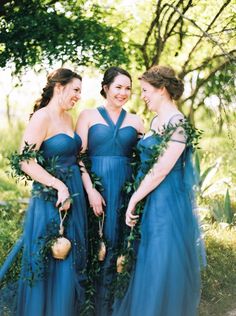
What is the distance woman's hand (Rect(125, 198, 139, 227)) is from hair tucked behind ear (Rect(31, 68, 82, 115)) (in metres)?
0.92

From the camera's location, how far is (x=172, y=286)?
399 centimetres

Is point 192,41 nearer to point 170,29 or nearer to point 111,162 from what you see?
point 170,29

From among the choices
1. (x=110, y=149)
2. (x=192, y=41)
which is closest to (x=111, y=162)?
(x=110, y=149)

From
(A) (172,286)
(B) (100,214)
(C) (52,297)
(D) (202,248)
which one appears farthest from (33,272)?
(D) (202,248)

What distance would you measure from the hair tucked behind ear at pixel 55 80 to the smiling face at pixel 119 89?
0.28 m

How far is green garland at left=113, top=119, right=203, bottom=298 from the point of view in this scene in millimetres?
3967

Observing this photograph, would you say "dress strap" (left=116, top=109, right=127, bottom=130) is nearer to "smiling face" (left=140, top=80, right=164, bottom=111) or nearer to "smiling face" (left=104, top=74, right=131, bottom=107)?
"smiling face" (left=104, top=74, right=131, bottom=107)

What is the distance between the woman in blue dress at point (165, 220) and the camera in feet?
13.0

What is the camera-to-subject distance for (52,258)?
13.6 ft

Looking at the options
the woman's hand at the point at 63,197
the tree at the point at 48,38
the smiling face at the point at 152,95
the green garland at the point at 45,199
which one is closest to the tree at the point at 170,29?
the tree at the point at 48,38

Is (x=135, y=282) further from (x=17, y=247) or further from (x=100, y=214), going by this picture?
(x=17, y=247)

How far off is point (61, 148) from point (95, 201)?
19.5 inches

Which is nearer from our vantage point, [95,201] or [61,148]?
[61,148]

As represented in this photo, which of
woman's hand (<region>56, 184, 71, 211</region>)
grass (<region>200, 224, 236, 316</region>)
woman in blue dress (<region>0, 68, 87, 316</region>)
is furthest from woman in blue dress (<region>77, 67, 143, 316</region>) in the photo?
grass (<region>200, 224, 236, 316</region>)
